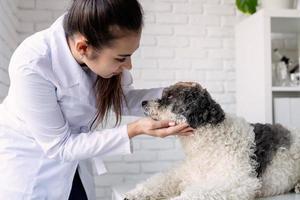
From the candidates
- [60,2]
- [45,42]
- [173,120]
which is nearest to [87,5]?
[45,42]

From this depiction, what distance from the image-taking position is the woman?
0.96 metres

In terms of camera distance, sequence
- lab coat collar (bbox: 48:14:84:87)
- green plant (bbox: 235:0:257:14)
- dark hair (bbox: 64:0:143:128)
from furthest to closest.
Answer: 1. green plant (bbox: 235:0:257:14)
2. lab coat collar (bbox: 48:14:84:87)
3. dark hair (bbox: 64:0:143:128)

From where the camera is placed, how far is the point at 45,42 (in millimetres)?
1046

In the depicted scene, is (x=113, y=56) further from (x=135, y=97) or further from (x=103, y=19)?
(x=135, y=97)

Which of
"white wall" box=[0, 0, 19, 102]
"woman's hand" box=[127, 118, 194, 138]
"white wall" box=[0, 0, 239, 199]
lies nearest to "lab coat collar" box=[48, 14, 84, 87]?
"woman's hand" box=[127, 118, 194, 138]

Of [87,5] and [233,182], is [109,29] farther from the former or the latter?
[233,182]

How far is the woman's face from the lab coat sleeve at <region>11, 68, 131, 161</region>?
122 mm

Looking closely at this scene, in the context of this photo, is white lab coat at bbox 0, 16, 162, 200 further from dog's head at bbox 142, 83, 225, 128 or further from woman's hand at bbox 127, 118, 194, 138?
dog's head at bbox 142, 83, 225, 128

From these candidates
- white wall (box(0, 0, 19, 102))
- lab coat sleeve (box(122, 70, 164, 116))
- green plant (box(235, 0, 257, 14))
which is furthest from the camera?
green plant (box(235, 0, 257, 14))

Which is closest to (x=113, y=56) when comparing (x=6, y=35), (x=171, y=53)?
(x=6, y=35)

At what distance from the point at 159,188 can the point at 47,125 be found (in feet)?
1.27

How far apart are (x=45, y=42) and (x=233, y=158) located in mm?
593

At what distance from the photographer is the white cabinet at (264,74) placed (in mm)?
1726

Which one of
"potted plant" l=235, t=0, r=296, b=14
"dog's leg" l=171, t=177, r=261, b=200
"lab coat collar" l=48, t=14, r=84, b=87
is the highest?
"potted plant" l=235, t=0, r=296, b=14
